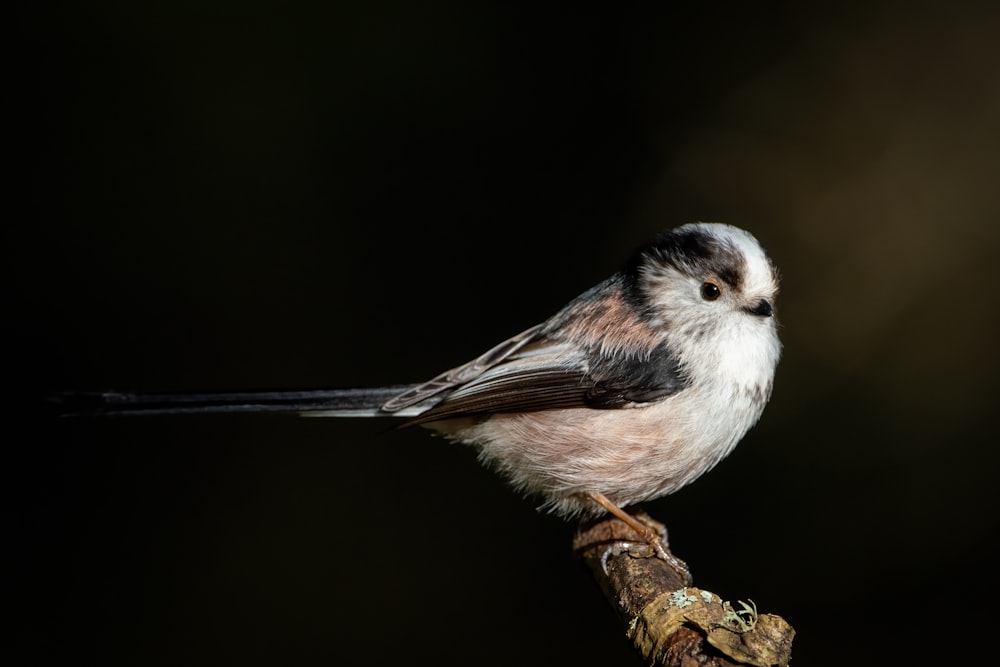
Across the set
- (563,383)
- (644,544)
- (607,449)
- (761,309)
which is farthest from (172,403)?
(761,309)

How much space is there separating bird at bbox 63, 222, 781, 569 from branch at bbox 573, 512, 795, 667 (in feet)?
0.52

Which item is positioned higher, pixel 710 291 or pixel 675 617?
pixel 710 291

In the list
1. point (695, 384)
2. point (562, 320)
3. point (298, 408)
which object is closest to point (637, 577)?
point (695, 384)

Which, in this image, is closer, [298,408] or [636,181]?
[298,408]

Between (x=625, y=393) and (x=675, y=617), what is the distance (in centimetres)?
77

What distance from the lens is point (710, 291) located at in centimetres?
266

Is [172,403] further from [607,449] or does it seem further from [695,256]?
[695,256]

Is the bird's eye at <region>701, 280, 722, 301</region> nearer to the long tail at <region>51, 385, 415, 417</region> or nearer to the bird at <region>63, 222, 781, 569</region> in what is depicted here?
the bird at <region>63, 222, 781, 569</region>

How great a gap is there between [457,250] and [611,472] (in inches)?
72.2

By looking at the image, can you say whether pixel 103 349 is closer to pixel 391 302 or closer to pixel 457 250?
pixel 391 302

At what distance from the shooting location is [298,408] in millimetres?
2740

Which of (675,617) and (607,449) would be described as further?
(607,449)

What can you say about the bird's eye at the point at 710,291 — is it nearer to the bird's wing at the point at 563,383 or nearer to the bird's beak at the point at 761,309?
the bird's beak at the point at 761,309

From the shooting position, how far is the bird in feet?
8.52
